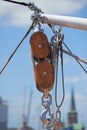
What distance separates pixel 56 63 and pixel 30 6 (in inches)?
20.4

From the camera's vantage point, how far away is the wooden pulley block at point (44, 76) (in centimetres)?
375

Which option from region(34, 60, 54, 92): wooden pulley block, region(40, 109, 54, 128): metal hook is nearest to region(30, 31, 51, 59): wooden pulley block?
region(34, 60, 54, 92): wooden pulley block

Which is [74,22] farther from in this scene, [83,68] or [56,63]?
[83,68]

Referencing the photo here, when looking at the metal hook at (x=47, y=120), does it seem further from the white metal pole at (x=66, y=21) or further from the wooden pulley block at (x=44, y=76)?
the white metal pole at (x=66, y=21)

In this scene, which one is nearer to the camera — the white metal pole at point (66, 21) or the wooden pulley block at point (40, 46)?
the white metal pole at point (66, 21)

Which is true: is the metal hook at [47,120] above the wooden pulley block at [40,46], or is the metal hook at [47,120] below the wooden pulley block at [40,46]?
below

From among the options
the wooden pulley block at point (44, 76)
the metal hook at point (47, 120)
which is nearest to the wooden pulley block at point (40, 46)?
the wooden pulley block at point (44, 76)

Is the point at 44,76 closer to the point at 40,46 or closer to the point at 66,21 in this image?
the point at 40,46

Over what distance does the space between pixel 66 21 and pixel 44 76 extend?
47 centimetres

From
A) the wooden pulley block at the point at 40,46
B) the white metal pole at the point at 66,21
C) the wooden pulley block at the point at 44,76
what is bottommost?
the wooden pulley block at the point at 44,76

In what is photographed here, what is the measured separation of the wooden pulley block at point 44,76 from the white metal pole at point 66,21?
35 centimetres

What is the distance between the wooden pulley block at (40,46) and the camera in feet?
12.6

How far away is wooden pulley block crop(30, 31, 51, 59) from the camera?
3848 millimetres

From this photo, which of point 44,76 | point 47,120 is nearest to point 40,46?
point 44,76
